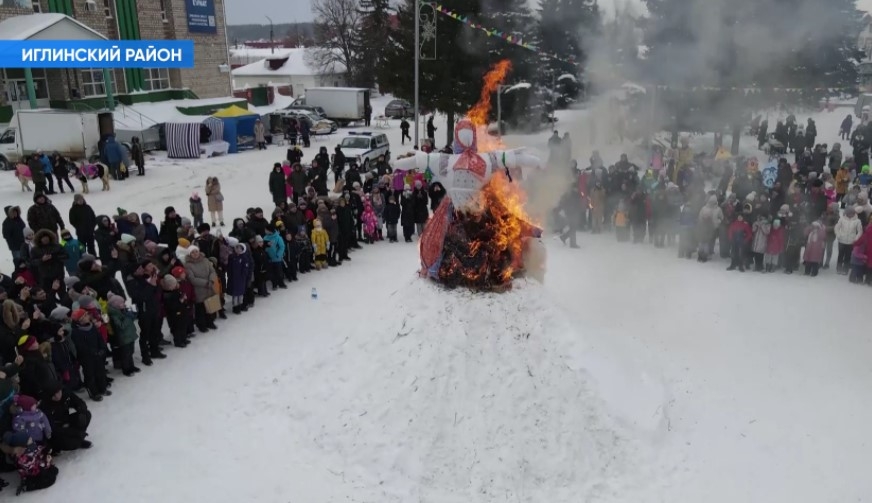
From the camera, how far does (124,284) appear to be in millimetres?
11398

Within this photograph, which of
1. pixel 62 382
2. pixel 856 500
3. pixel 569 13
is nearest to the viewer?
pixel 856 500

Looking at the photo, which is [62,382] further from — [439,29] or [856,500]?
[439,29]

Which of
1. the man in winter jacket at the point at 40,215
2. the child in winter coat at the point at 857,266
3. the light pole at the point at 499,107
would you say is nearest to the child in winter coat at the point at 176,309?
the man in winter jacket at the point at 40,215

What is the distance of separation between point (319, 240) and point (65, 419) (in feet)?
23.5

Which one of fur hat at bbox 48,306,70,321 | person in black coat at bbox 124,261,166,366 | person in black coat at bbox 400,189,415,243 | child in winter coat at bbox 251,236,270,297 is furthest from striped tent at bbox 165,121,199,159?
fur hat at bbox 48,306,70,321

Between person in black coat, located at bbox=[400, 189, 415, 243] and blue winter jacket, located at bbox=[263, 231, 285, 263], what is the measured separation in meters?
4.24

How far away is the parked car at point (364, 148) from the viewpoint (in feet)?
80.1

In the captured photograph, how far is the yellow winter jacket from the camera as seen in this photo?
14.1 m

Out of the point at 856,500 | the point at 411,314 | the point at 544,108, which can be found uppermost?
the point at 544,108

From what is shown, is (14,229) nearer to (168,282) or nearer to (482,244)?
(168,282)

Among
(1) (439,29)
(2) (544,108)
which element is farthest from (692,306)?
(1) (439,29)

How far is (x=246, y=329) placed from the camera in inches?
438

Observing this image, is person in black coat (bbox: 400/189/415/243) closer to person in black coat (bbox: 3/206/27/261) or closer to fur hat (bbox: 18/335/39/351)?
person in black coat (bbox: 3/206/27/261)

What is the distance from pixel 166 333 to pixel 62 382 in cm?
311
